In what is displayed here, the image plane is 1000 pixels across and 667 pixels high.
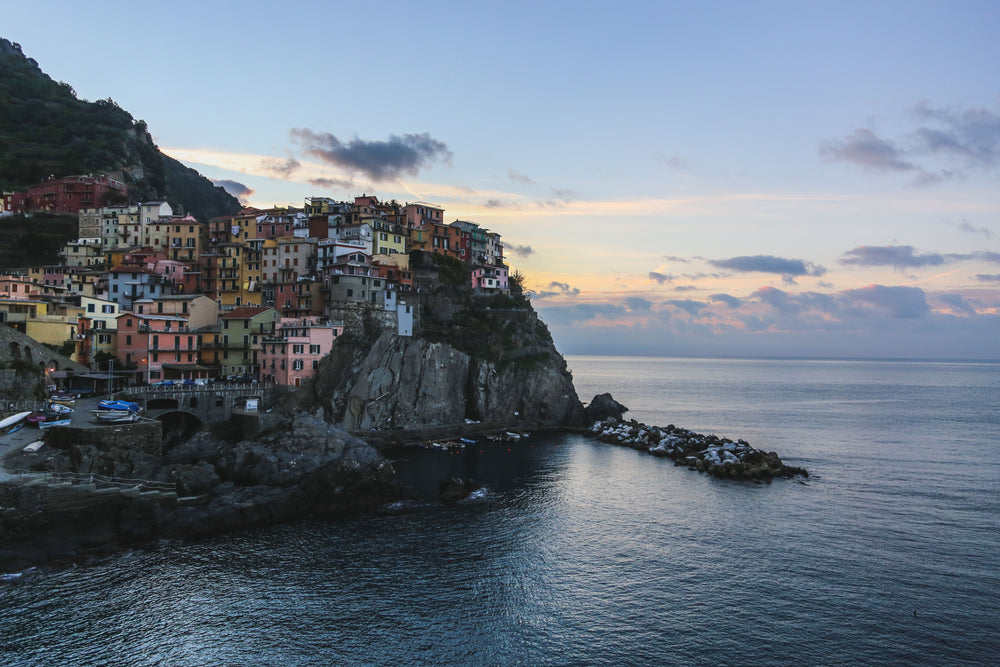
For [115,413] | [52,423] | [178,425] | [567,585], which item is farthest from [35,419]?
[567,585]

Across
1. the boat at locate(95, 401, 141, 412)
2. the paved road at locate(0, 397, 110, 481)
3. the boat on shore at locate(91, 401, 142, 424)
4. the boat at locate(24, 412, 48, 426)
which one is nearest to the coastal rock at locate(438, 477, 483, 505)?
the boat on shore at locate(91, 401, 142, 424)

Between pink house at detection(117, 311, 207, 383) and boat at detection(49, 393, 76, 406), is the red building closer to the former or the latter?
pink house at detection(117, 311, 207, 383)

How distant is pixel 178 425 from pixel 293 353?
54.2 ft

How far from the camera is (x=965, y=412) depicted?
4808 inches

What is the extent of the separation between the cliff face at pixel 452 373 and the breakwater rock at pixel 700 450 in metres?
11.1

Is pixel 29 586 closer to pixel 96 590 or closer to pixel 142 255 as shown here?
pixel 96 590

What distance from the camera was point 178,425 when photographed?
2479 inches

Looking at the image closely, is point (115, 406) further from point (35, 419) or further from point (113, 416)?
point (35, 419)

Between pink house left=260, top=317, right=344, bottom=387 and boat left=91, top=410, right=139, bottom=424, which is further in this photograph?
pink house left=260, top=317, right=344, bottom=387

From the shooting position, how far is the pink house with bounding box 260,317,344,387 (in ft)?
250

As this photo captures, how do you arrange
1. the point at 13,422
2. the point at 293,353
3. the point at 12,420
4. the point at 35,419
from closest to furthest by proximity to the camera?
the point at 12,420 < the point at 13,422 < the point at 35,419 < the point at 293,353

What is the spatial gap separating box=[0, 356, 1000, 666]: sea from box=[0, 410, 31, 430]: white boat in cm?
1579

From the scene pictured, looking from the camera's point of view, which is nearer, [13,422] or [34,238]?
[13,422]

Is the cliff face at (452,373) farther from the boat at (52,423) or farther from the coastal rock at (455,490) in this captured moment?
the boat at (52,423)
